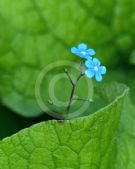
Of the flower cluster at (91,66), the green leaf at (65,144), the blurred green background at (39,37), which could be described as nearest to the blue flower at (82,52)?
the flower cluster at (91,66)

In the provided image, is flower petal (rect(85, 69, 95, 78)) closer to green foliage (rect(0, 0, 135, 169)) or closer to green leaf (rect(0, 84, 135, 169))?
green leaf (rect(0, 84, 135, 169))

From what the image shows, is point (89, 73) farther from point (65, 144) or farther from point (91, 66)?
point (65, 144)

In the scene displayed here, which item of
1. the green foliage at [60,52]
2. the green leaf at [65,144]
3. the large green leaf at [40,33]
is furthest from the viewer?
the large green leaf at [40,33]

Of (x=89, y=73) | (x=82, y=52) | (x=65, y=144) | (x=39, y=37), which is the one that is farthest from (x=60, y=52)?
(x=65, y=144)

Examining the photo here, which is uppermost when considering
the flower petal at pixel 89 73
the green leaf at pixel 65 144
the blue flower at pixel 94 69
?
the blue flower at pixel 94 69

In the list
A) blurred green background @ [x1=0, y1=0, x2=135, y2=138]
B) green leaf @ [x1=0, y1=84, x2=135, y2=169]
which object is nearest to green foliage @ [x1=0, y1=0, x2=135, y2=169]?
blurred green background @ [x1=0, y1=0, x2=135, y2=138]

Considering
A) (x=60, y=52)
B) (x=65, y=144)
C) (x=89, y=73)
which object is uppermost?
(x=60, y=52)

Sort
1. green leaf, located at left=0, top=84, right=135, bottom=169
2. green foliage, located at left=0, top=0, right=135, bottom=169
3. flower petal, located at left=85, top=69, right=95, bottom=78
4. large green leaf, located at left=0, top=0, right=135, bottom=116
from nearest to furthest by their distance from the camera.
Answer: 1. green leaf, located at left=0, top=84, right=135, bottom=169
2. flower petal, located at left=85, top=69, right=95, bottom=78
3. green foliage, located at left=0, top=0, right=135, bottom=169
4. large green leaf, located at left=0, top=0, right=135, bottom=116

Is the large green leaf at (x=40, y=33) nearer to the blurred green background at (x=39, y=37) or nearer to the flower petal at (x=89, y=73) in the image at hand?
the blurred green background at (x=39, y=37)
